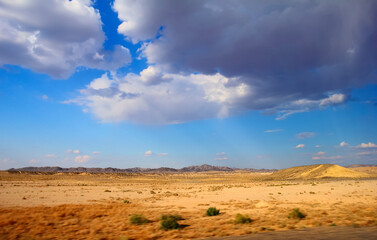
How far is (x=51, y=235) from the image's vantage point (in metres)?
12.4

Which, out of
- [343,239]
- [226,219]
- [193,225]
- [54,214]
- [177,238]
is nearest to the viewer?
[343,239]

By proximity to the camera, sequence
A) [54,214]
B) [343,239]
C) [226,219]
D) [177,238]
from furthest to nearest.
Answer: [54,214] → [226,219] → [177,238] → [343,239]

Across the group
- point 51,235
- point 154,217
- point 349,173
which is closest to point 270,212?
point 154,217

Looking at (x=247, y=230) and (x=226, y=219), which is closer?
(x=247, y=230)

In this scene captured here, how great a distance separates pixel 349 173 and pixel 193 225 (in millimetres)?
95525

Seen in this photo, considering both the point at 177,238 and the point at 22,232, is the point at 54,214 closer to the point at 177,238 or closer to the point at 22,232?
the point at 22,232

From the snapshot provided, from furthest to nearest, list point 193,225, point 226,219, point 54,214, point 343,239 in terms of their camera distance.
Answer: point 54,214
point 226,219
point 193,225
point 343,239

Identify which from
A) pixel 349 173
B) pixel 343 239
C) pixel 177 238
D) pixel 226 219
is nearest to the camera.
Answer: pixel 343 239

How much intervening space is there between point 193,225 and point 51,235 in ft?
24.2

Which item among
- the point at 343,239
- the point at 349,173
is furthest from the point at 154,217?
the point at 349,173

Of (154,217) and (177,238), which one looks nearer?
(177,238)

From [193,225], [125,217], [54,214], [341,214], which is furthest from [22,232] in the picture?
[341,214]

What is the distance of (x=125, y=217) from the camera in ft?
56.5

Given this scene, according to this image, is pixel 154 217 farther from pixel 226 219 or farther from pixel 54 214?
pixel 54 214
